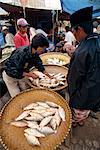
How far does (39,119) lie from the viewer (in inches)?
147

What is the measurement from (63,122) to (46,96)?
0.75m

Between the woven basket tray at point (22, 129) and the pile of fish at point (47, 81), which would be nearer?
the woven basket tray at point (22, 129)

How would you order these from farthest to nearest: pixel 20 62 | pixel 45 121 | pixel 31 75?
pixel 31 75, pixel 20 62, pixel 45 121

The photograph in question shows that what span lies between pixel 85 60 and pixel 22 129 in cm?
150

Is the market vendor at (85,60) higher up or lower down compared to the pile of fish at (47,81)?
higher up

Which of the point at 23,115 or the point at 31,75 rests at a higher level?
the point at 31,75

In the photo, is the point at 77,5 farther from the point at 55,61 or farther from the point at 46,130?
the point at 46,130

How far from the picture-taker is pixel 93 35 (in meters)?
3.45

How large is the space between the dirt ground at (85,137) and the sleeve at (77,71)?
1215 mm

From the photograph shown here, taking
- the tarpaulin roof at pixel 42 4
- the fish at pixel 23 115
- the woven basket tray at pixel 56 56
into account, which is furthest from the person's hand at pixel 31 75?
the tarpaulin roof at pixel 42 4

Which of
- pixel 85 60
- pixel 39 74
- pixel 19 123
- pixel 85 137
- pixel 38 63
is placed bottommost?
pixel 85 137

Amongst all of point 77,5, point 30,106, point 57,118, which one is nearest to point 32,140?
point 57,118

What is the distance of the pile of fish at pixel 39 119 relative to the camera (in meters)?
3.41

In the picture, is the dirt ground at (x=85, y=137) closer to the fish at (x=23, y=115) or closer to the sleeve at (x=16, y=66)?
the fish at (x=23, y=115)
